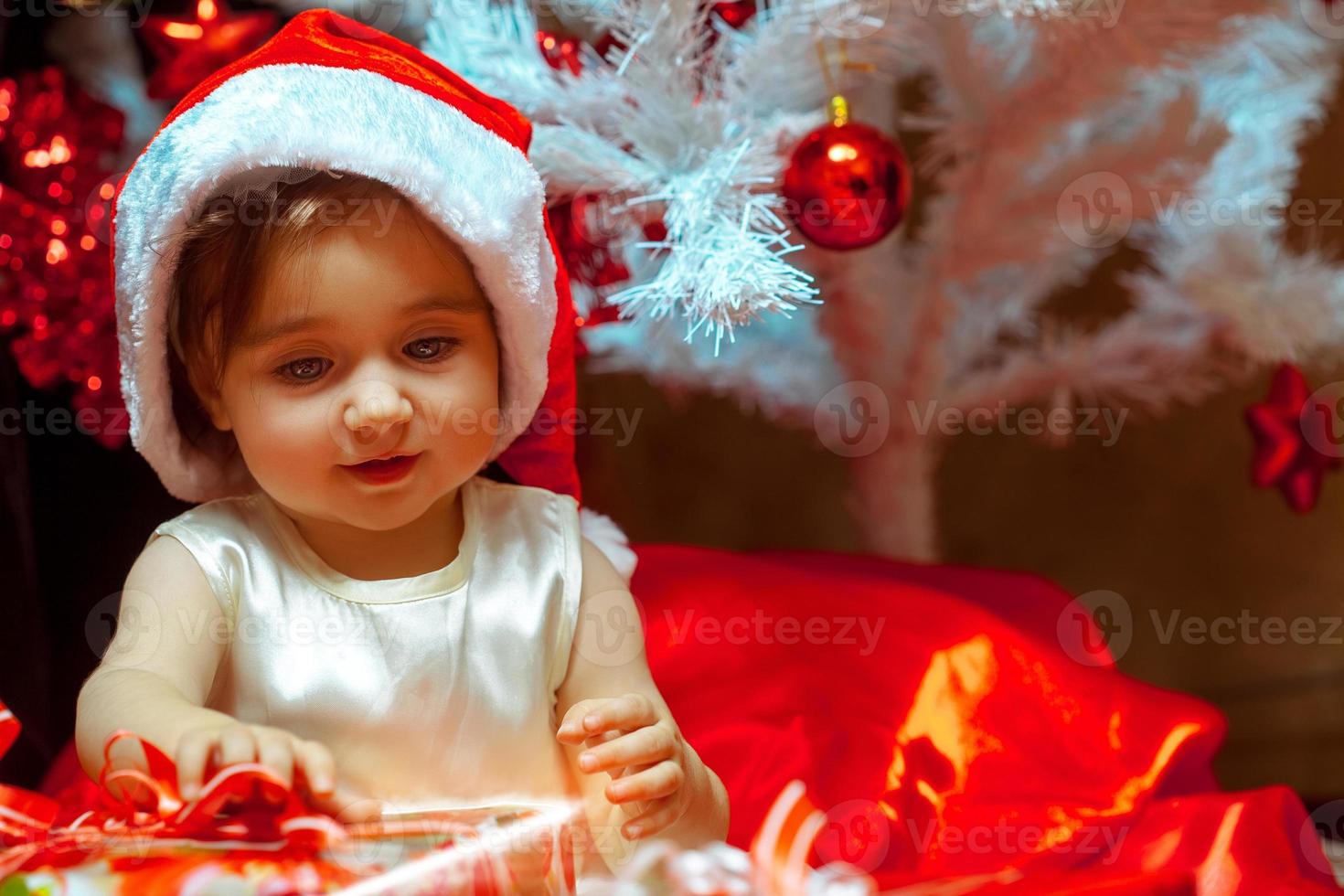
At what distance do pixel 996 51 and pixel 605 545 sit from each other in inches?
20.9

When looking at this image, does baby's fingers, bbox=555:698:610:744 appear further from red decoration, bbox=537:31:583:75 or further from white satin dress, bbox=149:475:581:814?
red decoration, bbox=537:31:583:75

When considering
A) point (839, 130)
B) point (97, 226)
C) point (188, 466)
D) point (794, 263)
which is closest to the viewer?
point (188, 466)

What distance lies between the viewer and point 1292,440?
4.01ft

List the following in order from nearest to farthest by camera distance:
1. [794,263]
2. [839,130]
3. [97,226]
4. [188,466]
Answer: [188,466], [839,130], [97,226], [794,263]

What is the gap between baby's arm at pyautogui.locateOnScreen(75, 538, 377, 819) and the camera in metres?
0.61

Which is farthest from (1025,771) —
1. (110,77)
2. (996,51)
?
(110,77)

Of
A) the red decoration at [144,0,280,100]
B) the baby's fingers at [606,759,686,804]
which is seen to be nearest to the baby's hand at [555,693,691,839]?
the baby's fingers at [606,759,686,804]

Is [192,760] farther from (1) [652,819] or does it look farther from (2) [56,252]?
(2) [56,252]

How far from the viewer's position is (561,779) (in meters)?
0.78

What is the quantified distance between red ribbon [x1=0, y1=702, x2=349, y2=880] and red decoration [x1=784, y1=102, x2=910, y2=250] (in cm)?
55

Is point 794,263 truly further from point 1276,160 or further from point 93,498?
point 93,498

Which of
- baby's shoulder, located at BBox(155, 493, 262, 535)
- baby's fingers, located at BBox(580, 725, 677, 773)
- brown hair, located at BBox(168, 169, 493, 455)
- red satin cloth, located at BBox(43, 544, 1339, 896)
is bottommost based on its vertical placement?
red satin cloth, located at BBox(43, 544, 1339, 896)

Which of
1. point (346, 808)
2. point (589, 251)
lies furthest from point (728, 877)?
point (589, 251)

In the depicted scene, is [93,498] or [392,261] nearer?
[392,261]
